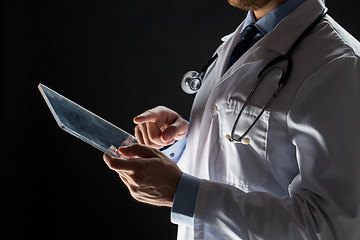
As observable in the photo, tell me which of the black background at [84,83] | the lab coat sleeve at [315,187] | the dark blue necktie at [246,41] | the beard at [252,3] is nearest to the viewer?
the lab coat sleeve at [315,187]

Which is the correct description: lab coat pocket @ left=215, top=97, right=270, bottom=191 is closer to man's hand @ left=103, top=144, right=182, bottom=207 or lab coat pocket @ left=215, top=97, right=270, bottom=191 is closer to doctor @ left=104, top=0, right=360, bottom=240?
doctor @ left=104, top=0, right=360, bottom=240

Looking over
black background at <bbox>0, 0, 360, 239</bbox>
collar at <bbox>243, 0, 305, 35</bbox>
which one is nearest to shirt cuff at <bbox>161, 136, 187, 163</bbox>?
collar at <bbox>243, 0, 305, 35</bbox>

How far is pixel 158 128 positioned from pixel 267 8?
51 centimetres

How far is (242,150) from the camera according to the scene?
0.95 meters

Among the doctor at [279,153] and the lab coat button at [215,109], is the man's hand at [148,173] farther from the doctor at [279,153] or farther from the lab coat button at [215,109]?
the lab coat button at [215,109]

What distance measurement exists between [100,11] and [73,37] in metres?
0.22

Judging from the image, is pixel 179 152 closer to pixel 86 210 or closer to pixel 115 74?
pixel 115 74

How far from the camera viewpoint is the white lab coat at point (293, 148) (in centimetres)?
76

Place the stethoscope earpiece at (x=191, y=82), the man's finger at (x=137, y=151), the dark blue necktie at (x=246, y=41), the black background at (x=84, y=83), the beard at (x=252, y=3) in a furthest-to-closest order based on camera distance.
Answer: the black background at (x=84, y=83) → the stethoscope earpiece at (x=191, y=82) → the dark blue necktie at (x=246, y=41) → the beard at (x=252, y=3) → the man's finger at (x=137, y=151)

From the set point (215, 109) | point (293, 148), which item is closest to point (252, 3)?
point (215, 109)

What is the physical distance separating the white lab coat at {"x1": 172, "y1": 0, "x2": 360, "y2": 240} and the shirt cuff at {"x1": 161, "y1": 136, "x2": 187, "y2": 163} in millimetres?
232

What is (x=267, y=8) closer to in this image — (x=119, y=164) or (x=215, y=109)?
(x=215, y=109)

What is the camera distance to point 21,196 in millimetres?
2053

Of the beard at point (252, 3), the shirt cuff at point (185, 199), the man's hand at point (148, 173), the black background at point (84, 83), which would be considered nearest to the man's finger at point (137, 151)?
the man's hand at point (148, 173)
